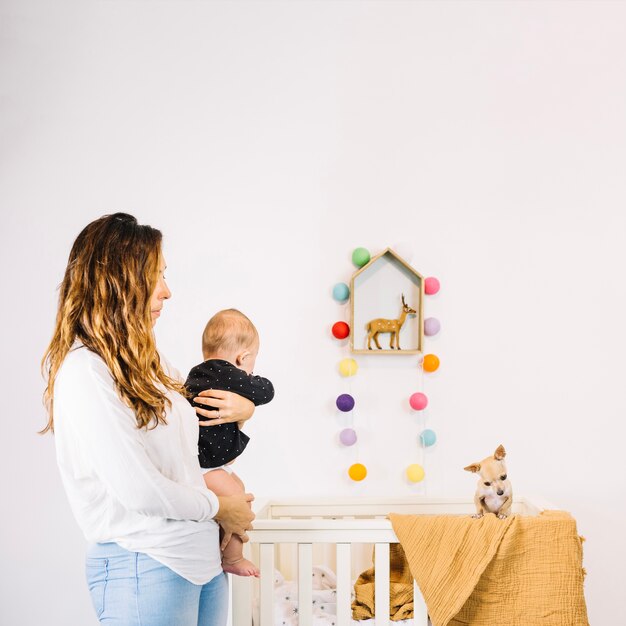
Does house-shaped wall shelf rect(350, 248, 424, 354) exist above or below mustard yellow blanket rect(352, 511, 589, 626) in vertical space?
above

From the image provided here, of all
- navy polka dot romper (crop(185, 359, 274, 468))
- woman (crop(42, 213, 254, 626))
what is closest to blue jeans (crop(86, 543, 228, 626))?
woman (crop(42, 213, 254, 626))

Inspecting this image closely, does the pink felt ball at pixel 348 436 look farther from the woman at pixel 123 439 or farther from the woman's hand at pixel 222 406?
the woman at pixel 123 439

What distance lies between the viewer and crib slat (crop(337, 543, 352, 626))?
1717 mm

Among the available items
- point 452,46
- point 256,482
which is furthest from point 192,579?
point 452,46

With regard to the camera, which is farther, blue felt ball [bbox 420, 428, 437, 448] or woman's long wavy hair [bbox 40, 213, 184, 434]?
blue felt ball [bbox 420, 428, 437, 448]

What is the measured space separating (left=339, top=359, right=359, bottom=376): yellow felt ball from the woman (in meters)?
1.08

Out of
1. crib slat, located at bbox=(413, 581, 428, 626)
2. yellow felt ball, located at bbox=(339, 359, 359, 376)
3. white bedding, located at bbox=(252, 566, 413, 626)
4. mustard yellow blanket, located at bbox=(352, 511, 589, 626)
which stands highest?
yellow felt ball, located at bbox=(339, 359, 359, 376)

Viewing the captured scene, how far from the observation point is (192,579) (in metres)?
1.21

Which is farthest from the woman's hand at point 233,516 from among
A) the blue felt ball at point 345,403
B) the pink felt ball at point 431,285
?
the pink felt ball at point 431,285

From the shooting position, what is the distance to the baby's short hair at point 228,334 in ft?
5.22

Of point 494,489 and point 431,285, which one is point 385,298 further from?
point 494,489

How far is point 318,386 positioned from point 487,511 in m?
0.75

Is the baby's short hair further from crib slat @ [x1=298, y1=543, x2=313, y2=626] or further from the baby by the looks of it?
crib slat @ [x1=298, y1=543, x2=313, y2=626]

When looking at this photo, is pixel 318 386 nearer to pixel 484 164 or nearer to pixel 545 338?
pixel 545 338
